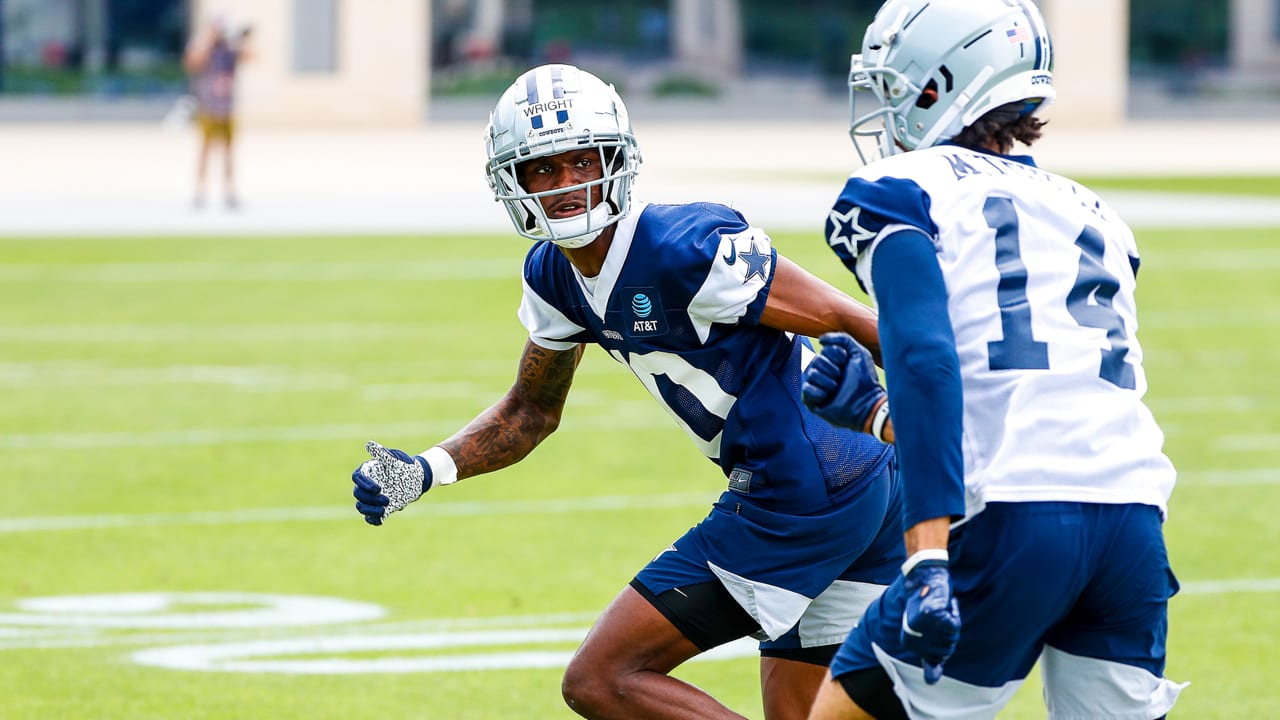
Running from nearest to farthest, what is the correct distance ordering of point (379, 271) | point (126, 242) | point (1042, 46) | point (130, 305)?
point (1042, 46), point (130, 305), point (379, 271), point (126, 242)

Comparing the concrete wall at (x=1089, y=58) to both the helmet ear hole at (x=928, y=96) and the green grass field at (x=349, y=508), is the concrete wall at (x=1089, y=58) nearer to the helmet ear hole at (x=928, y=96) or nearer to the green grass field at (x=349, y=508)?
the green grass field at (x=349, y=508)

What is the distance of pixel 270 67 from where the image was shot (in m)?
40.7

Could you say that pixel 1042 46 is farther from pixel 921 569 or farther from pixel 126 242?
pixel 126 242

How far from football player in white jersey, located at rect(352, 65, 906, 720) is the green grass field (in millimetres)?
1659

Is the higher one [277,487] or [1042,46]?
[1042,46]

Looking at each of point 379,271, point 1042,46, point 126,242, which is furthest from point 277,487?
point 126,242

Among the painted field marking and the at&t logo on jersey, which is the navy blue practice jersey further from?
the painted field marking

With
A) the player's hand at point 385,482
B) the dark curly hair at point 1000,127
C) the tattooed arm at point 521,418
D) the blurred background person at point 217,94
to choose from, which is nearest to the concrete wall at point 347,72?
the blurred background person at point 217,94

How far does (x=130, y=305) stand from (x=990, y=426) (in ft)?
43.4

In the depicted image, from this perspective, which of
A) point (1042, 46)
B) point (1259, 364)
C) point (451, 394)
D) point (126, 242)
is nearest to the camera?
point (1042, 46)

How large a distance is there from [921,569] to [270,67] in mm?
38950

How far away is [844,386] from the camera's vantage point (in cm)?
339

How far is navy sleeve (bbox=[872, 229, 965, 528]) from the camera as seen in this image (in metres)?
3.21

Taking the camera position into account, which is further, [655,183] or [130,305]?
[655,183]
